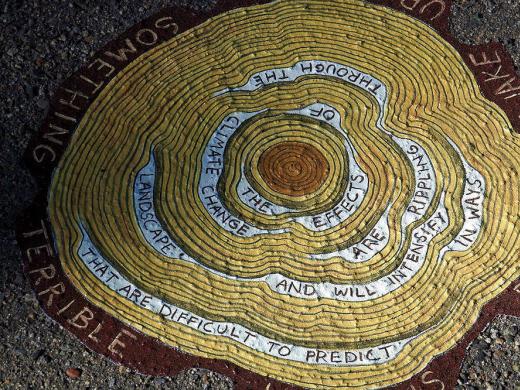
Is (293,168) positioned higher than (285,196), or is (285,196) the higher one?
(293,168)

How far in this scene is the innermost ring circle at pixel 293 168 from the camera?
4.65m

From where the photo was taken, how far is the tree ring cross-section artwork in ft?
14.2

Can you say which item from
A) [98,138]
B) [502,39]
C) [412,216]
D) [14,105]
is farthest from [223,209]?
[502,39]

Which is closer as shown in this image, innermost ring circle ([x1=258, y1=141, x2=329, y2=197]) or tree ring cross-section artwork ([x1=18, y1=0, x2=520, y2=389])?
tree ring cross-section artwork ([x1=18, y1=0, x2=520, y2=389])

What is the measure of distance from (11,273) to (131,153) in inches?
40.7

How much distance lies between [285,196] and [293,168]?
0.19 m

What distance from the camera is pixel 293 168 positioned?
4676mm

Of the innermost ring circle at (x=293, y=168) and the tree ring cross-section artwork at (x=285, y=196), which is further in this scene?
the innermost ring circle at (x=293, y=168)

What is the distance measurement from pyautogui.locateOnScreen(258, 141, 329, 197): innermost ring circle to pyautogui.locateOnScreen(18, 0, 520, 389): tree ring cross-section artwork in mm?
13

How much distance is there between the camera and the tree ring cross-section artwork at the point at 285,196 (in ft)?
14.2

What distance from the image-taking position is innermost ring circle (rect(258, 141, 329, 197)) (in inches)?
183

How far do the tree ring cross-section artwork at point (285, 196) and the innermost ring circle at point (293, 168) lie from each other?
13 millimetres

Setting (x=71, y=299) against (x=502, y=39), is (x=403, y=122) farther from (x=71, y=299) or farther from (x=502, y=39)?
(x=71, y=299)

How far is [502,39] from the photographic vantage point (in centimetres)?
492
